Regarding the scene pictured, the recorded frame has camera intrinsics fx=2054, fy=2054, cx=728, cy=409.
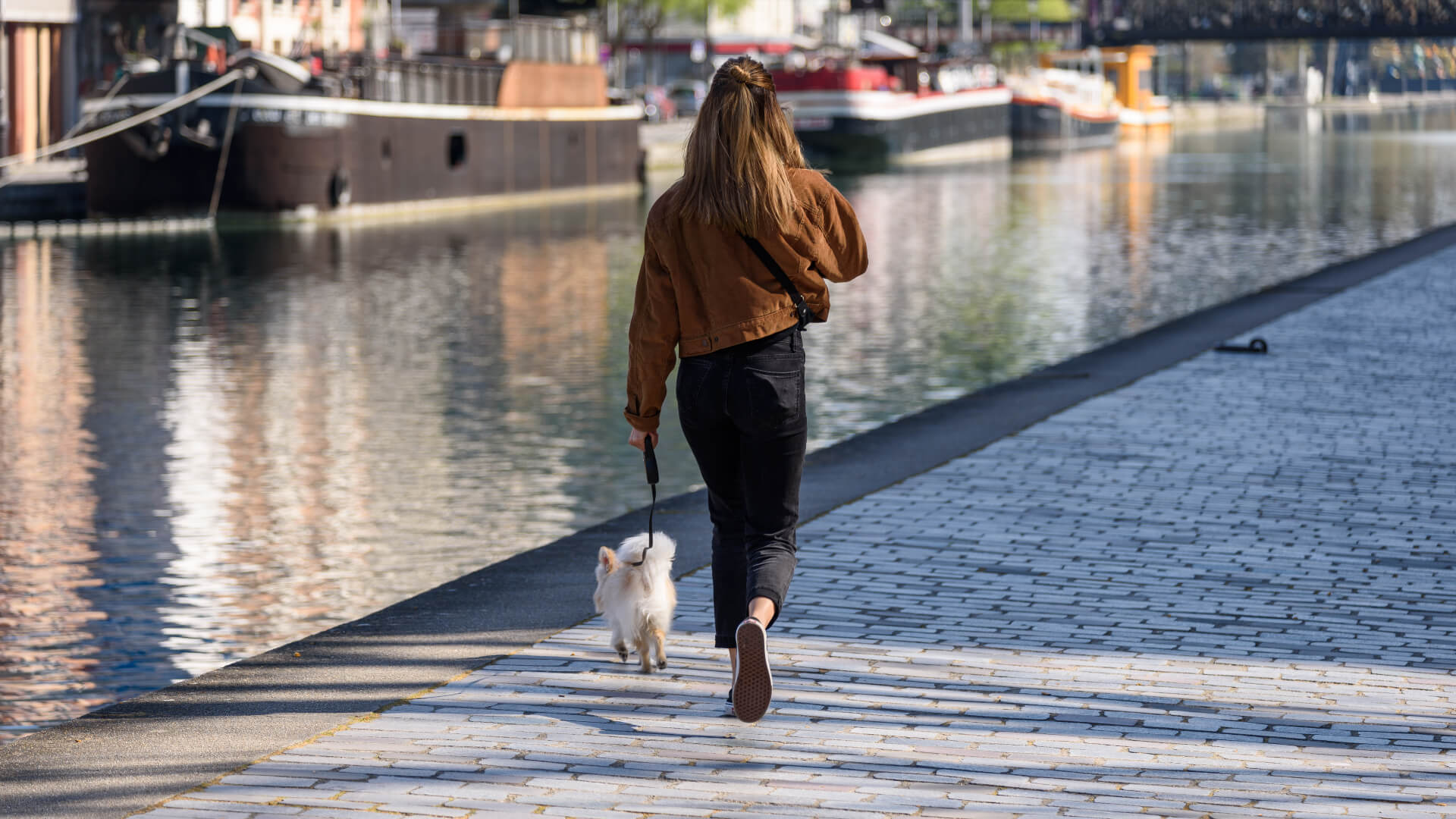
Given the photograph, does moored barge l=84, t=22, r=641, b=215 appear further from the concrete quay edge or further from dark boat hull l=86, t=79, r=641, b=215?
the concrete quay edge

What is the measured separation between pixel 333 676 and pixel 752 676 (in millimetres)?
1513

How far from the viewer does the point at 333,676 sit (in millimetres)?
6121

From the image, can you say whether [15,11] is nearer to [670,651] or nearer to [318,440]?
[318,440]

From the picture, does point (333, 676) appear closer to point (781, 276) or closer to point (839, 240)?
point (781, 276)

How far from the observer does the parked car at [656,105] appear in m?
65.8

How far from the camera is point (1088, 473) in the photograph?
9.84m

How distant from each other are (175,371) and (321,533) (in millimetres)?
7334

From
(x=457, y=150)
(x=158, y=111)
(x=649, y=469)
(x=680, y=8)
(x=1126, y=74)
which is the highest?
(x=680, y=8)

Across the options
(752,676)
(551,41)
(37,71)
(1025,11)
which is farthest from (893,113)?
(752,676)

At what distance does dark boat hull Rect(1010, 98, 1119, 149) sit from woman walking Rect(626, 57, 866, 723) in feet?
274

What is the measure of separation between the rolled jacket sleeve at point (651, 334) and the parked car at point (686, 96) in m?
64.7

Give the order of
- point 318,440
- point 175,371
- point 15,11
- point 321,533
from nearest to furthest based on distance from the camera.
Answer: point 321,533, point 318,440, point 175,371, point 15,11

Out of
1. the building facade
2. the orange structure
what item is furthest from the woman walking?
the orange structure

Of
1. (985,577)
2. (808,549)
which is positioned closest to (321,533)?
(808,549)
